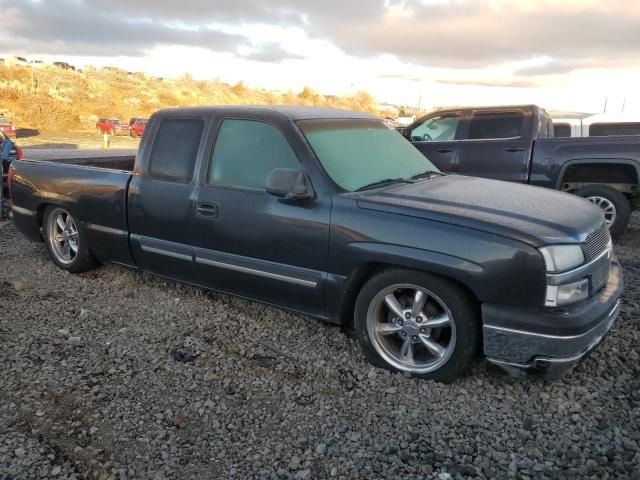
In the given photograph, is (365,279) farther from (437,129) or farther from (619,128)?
(619,128)

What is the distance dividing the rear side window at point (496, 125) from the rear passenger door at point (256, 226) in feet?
16.9

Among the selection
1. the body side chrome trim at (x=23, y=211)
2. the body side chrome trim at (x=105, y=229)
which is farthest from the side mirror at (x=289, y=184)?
the body side chrome trim at (x=23, y=211)

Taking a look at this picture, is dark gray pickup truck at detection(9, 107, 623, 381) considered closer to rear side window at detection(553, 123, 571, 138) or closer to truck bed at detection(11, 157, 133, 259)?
truck bed at detection(11, 157, 133, 259)

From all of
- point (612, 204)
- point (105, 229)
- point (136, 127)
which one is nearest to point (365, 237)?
point (105, 229)

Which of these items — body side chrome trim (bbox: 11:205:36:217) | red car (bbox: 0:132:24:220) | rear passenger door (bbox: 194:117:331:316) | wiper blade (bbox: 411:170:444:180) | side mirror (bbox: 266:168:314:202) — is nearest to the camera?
side mirror (bbox: 266:168:314:202)

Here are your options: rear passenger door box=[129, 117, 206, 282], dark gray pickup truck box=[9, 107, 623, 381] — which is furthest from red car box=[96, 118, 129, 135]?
rear passenger door box=[129, 117, 206, 282]

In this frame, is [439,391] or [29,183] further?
[29,183]

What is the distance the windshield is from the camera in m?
3.82

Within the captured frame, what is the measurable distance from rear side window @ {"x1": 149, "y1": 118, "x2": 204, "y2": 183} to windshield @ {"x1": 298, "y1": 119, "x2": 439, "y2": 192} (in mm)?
970

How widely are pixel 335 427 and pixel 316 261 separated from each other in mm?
1133

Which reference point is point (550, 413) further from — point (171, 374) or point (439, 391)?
point (171, 374)

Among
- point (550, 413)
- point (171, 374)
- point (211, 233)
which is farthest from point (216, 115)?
point (550, 413)

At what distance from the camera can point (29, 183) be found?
18.7 ft

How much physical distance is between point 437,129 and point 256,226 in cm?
565
